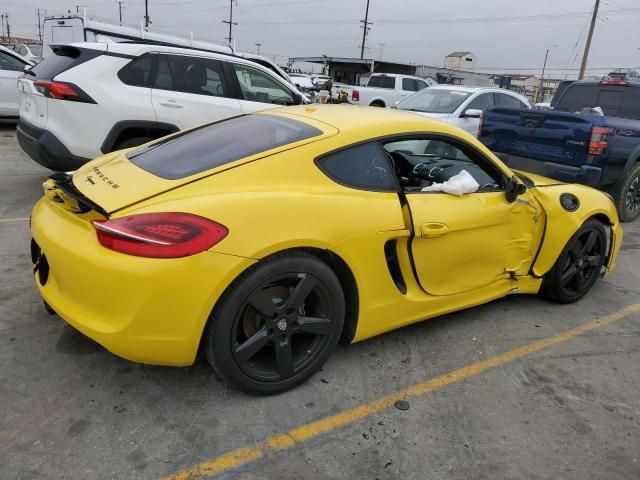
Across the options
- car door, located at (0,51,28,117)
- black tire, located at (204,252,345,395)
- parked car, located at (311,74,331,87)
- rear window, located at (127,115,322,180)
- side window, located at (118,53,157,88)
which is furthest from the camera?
parked car, located at (311,74,331,87)

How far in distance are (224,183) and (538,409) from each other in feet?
6.54

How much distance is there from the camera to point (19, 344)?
2947mm

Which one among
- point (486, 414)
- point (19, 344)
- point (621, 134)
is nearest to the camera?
point (486, 414)

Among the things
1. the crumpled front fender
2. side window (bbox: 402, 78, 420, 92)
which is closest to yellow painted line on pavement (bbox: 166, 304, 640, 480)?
the crumpled front fender

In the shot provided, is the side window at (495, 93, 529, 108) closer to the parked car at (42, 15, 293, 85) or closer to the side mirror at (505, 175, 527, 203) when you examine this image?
the parked car at (42, 15, 293, 85)

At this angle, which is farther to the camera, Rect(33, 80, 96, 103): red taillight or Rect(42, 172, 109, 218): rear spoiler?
Rect(33, 80, 96, 103): red taillight

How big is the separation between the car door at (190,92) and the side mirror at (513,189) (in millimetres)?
3943

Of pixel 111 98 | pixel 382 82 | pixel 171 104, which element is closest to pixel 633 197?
pixel 171 104

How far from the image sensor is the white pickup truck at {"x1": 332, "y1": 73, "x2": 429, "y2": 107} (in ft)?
58.4

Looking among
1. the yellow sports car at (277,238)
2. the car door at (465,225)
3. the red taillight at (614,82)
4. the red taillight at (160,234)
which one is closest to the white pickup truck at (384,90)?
the red taillight at (614,82)

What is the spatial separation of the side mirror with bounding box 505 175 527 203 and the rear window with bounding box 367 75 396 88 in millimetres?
15857

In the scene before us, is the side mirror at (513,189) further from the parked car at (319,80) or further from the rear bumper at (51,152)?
the parked car at (319,80)

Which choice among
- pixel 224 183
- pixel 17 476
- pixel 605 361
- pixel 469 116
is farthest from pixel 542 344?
pixel 469 116

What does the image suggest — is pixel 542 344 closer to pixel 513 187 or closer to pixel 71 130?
pixel 513 187
